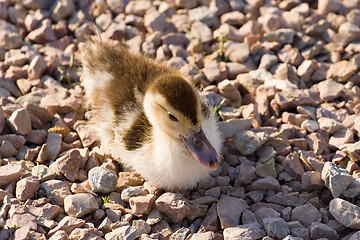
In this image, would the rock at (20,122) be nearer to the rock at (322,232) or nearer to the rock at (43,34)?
the rock at (43,34)

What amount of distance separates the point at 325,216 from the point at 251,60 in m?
1.77

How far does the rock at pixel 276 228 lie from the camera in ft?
9.46

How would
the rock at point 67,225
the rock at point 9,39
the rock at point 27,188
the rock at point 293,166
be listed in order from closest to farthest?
1. the rock at point 67,225
2. the rock at point 27,188
3. the rock at point 293,166
4. the rock at point 9,39

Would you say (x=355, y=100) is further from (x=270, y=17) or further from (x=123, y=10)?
(x=123, y=10)

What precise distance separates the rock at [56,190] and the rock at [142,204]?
45 cm

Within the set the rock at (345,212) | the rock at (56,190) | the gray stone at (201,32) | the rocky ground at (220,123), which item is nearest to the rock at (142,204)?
the rocky ground at (220,123)

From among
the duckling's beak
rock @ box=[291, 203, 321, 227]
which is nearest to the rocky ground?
rock @ box=[291, 203, 321, 227]

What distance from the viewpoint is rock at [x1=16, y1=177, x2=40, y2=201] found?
3.22m

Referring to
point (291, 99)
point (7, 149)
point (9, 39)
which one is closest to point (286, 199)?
point (291, 99)

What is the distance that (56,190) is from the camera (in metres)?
3.29

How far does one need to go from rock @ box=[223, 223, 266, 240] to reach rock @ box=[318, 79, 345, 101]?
150 cm

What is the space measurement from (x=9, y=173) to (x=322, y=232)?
200 centimetres

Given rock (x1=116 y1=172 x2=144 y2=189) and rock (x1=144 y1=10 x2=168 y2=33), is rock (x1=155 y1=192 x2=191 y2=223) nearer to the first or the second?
rock (x1=116 y1=172 x2=144 y2=189)

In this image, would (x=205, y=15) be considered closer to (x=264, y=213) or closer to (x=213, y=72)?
(x=213, y=72)
